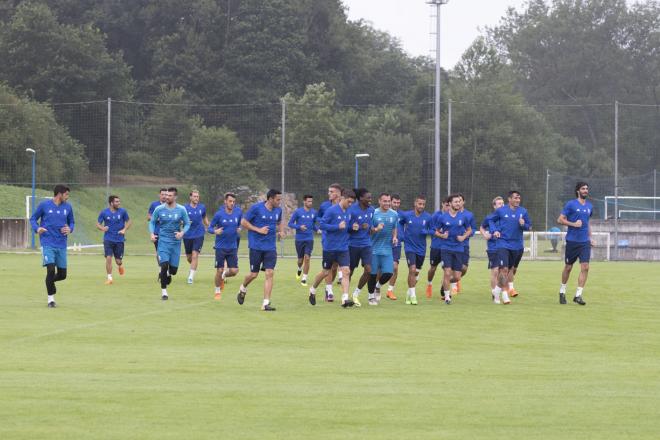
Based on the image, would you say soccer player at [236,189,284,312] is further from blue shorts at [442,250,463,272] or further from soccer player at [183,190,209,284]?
soccer player at [183,190,209,284]

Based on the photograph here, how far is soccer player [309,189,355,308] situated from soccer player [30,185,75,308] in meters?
4.11

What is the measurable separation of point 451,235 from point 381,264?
1.47 metres

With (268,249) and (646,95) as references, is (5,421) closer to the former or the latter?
(268,249)

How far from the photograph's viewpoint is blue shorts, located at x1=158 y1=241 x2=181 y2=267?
20.5 meters

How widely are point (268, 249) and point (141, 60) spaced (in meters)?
61.8

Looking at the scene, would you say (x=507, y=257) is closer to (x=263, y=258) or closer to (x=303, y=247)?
(x=263, y=258)

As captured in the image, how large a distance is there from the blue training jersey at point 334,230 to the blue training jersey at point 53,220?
408 cm

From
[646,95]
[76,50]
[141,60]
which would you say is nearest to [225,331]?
[76,50]

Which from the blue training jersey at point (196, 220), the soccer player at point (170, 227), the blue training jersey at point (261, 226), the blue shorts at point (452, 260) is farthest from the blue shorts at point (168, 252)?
the blue shorts at point (452, 260)

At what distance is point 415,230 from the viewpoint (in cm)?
2130

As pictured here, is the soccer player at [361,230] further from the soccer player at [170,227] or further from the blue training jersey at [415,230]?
the soccer player at [170,227]

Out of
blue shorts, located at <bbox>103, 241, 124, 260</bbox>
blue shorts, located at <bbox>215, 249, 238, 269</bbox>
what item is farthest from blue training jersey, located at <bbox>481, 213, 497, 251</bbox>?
blue shorts, located at <bbox>103, 241, 124, 260</bbox>

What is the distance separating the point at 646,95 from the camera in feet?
281

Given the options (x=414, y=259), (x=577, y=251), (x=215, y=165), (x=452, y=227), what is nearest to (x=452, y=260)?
(x=452, y=227)
